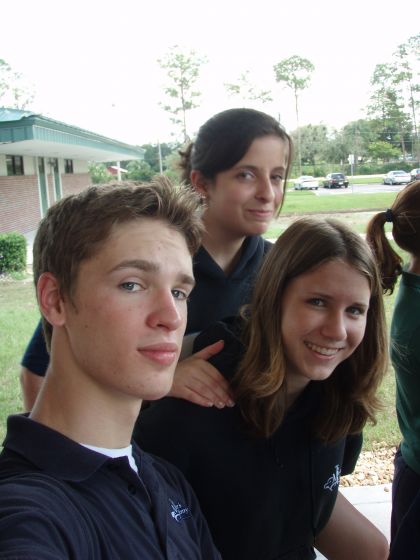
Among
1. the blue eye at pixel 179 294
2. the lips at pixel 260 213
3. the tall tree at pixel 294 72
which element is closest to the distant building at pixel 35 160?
the tall tree at pixel 294 72

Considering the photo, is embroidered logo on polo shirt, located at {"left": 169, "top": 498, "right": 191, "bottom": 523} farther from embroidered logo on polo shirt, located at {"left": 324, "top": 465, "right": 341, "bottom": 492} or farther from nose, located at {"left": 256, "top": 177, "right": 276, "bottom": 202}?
nose, located at {"left": 256, "top": 177, "right": 276, "bottom": 202}

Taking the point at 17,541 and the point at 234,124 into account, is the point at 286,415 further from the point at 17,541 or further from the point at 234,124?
the point at 234,124

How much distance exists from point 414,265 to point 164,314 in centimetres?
105

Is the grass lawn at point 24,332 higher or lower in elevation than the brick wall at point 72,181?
lower

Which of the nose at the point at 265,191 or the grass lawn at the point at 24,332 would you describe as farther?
the grass lawn at the point at 24,332

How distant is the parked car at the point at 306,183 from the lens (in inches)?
353

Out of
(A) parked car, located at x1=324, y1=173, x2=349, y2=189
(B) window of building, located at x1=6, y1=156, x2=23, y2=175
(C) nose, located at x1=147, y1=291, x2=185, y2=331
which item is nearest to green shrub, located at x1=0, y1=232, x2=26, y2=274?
(B) window of building, located at x1=6, y1=156, x2=23, y2=175

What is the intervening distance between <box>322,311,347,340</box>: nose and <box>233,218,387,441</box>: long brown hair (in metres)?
0.11

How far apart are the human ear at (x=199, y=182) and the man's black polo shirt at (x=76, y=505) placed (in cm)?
93

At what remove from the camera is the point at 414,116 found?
4.50 metres

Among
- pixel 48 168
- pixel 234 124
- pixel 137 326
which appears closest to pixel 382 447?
pixel 234 124

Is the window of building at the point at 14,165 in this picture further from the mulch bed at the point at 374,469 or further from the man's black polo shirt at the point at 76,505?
the man's black polo shirt at the point at 76,505

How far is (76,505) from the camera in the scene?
78 cm

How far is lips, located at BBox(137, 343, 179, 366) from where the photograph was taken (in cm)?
88
